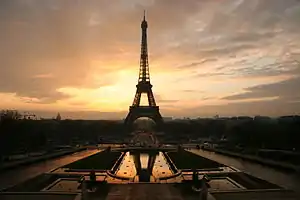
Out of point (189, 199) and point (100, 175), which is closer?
point (189, 199)

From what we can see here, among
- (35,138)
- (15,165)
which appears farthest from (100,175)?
(35,138)

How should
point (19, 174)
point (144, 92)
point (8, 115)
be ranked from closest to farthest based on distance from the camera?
point (19, 174), point (8, 115), point (144, 92)

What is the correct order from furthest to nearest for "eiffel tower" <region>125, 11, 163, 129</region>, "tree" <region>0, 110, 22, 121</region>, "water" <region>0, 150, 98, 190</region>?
"eiffel tower" <region>125, 11, 163, 129</region> < "tree" <region>0, 110, 22, 121</region> < "water" <region>0, 150, 98, 190</region>

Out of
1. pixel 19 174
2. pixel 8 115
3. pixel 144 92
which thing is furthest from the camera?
pixel 144 92

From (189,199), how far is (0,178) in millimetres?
8633

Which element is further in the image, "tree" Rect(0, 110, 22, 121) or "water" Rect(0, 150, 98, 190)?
"tree" Rect(0, 110, 22, 121)

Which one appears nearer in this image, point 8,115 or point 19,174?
point 19,174

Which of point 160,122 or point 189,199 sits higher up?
point 160,122

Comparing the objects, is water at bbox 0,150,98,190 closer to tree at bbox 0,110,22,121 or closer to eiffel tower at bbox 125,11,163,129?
tree at bbox 0,110,22,121

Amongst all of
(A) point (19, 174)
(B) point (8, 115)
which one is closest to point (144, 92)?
(B) point (8, 115)

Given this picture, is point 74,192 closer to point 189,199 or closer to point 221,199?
point 189,199

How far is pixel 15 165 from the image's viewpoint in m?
20.2

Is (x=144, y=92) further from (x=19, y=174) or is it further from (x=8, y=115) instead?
(x=19, y=174)

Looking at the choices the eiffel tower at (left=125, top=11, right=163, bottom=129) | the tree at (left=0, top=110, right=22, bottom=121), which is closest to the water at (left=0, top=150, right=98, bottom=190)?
the tree at (left=0, top=110, right=22, bottom=121)
